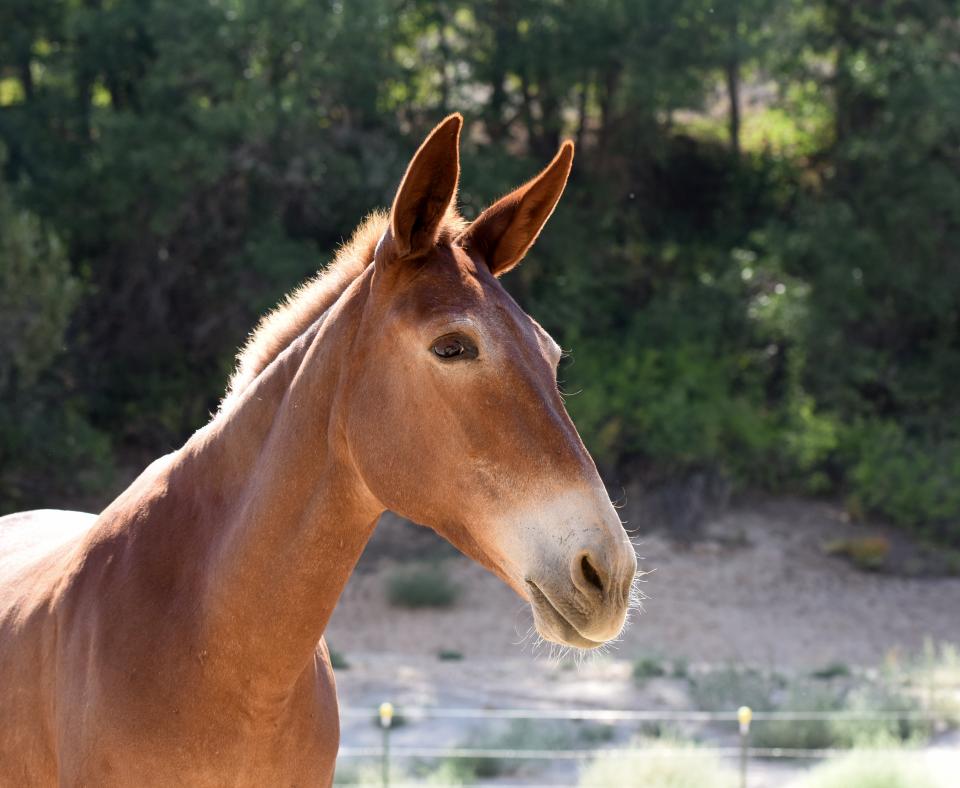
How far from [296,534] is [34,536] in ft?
4.35

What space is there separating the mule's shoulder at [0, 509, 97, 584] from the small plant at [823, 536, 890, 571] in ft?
43.4

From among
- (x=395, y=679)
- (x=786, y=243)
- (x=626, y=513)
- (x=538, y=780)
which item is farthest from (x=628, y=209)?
(x=538, y=780)

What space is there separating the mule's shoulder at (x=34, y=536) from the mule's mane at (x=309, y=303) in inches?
24.2

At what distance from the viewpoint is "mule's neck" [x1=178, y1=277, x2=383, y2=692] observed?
7.07 feet

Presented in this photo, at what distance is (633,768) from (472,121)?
36.5ft

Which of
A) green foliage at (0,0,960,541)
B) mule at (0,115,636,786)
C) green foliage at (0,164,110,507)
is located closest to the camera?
mule at (0,115,636,786)

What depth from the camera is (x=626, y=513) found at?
16.3 meters

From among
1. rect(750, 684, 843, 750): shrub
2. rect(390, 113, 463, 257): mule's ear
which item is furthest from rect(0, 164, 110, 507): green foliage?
rect(390, 113, 463, 257): mule's ear

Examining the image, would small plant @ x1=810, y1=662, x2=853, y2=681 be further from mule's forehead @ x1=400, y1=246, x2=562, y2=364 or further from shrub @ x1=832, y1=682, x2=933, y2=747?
mule's forehead @ x1=400, y1=246, x2=562, y2=364

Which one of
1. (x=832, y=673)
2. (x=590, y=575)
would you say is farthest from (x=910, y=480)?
(x=590, y=575)

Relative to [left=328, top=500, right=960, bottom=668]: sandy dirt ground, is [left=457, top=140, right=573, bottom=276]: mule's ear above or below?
above

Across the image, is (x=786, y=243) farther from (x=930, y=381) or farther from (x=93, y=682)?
(x=93, y=682)

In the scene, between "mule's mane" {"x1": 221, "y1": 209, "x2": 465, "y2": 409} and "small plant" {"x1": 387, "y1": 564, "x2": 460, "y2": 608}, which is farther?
"small plant" {"x1": 387, "y1": 564, "x2": 460, "y2": 608}

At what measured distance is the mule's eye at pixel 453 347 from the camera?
1980 millimetres
